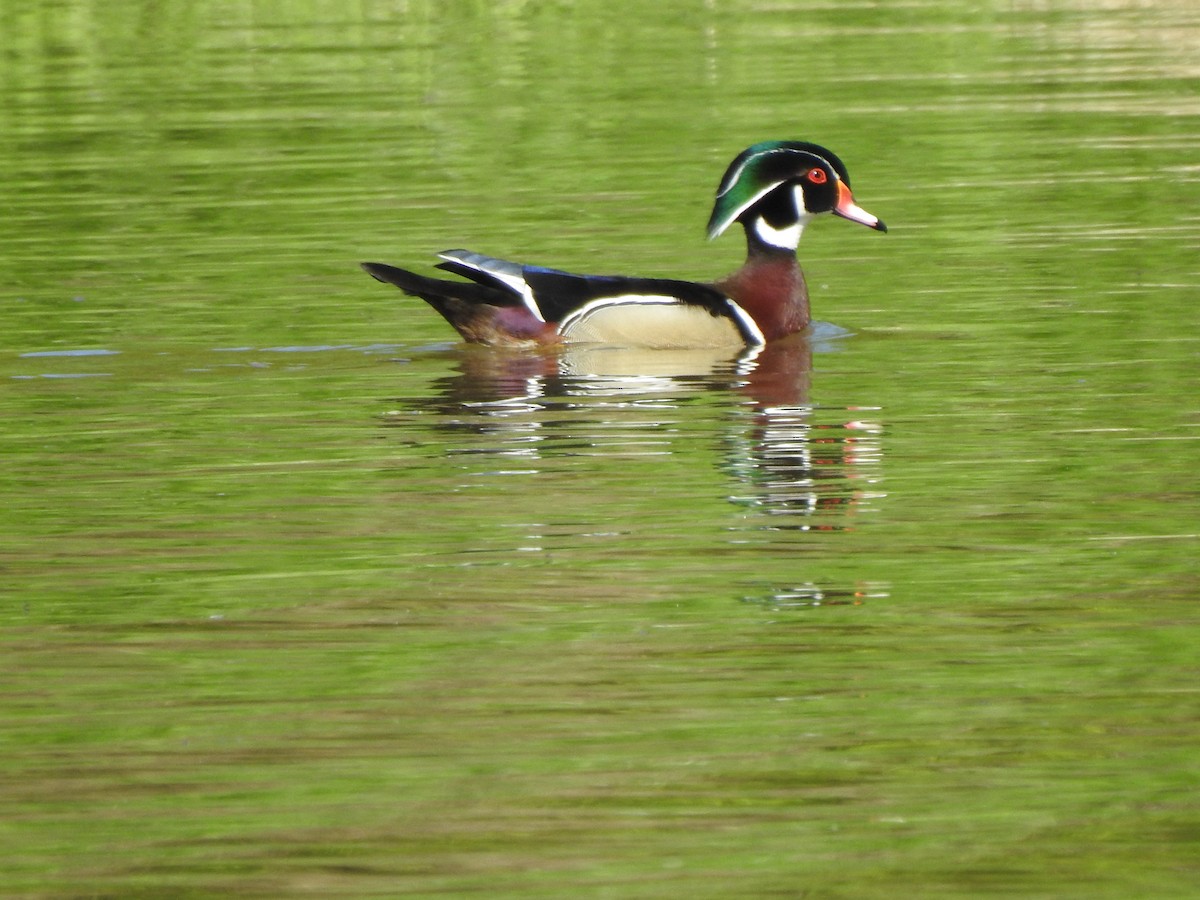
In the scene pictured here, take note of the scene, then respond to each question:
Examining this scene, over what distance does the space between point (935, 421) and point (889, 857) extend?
4.71m

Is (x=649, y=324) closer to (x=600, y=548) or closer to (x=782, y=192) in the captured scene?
(x=782, y=192)

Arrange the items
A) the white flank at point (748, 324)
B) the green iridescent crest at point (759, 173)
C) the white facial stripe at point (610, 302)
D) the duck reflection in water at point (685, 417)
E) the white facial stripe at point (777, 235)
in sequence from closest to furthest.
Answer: the duck reflection in water at point (685, 417) < the white facial stripe at point (610, 302) < the white flank at point (748, 324) < the white facial stripe at point (777, 235) < the green iridescent crest at point (759, 173)

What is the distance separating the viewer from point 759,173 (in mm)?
12492

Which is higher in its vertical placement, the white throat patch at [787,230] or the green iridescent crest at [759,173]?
the green iridescent crest at [759,173]

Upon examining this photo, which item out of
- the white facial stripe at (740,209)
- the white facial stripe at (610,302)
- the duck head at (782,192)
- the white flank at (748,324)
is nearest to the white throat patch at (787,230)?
the duck head at (782,192)

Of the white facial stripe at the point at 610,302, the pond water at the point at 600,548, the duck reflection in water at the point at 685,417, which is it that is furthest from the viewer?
the white facial stripe at the point at 610,302

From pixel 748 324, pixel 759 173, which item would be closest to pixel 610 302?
pixel 748 324

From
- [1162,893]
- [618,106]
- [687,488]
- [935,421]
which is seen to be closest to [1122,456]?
[935,421]

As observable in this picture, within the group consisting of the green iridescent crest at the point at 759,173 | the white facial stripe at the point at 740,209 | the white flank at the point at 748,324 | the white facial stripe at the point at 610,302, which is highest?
the green iridescent crest at the point at 759,173

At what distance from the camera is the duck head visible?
488 inches

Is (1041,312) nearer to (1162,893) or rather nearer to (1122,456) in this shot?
(1122,456)

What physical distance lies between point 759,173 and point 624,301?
1.50m

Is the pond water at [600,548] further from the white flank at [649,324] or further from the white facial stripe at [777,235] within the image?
the white facial stripe at [777,235]

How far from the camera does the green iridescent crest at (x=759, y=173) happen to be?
12430 mm
